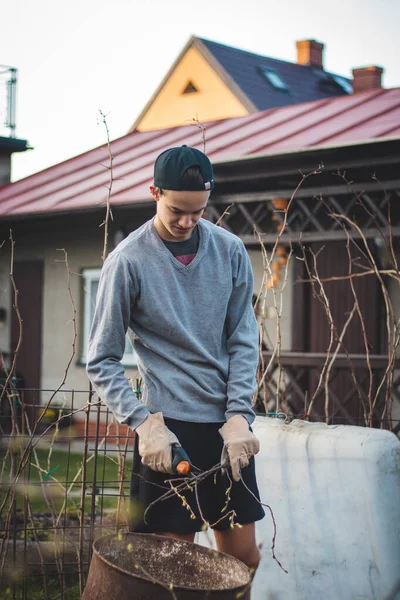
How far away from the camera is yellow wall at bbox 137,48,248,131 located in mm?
22844

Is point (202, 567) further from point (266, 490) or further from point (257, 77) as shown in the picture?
point (257, 77)

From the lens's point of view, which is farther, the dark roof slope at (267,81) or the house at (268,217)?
the dark roof slope at (267,81)

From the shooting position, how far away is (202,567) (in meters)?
2.91

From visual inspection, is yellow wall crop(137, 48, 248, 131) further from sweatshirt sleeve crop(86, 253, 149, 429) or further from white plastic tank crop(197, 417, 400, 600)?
sweatshirt sleeve crop(86, 253, 149, 429)

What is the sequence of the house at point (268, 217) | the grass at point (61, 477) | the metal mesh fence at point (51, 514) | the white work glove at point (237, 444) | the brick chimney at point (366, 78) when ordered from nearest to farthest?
the white work glove at point (237, 444) < the metal mesh fence at point (51, 514) < the grass at point (61, 477) < the house at point (268, 217) < the brick chimney at point (366, 78)

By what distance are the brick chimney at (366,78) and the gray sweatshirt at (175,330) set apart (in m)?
Result: 21.0

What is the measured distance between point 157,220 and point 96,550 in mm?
1044

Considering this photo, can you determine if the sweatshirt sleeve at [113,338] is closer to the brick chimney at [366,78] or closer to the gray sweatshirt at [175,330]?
the gray sweatshirt at [175,330]

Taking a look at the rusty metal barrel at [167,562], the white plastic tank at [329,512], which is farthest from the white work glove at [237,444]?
the white plastic tank at [329,512]

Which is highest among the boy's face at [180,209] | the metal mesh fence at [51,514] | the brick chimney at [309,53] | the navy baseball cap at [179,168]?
the brick chimney at [309,53]

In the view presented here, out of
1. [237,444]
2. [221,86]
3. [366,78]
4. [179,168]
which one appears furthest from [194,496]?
[366,78]

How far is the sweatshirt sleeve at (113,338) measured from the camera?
3012mm

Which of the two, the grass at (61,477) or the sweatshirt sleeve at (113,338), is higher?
the sweatshirt sleeve at (113,338)

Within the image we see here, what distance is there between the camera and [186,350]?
314cm
